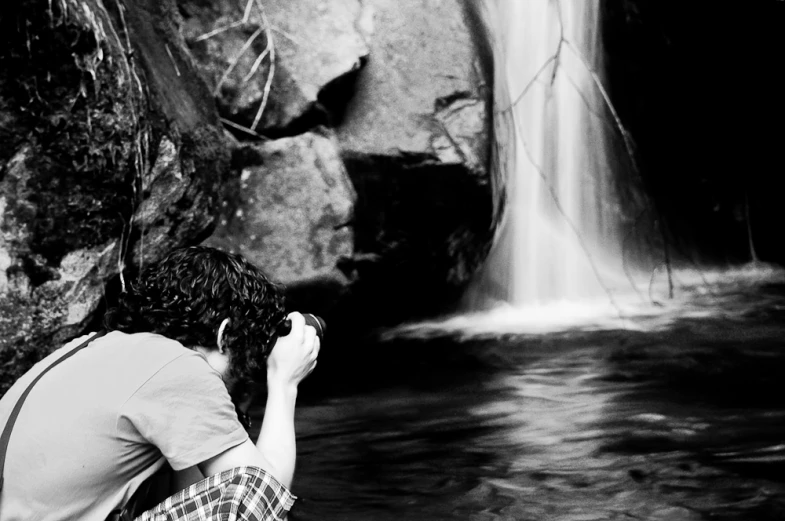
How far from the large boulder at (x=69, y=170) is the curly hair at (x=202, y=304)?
1.82 m

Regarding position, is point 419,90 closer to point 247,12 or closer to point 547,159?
point 247,12

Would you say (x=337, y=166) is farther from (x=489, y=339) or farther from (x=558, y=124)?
(x=558, y=124)

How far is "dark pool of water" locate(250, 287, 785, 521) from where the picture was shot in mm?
3381

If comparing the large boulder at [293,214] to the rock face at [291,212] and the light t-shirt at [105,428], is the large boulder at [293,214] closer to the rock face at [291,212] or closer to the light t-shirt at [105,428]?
the rock face at [291,212]

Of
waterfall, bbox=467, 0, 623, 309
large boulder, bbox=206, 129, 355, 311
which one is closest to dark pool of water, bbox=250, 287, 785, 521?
large boulder, bbox=206, 129, 355, 311

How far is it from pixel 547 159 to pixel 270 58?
294 cm

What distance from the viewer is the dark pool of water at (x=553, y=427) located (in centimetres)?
338

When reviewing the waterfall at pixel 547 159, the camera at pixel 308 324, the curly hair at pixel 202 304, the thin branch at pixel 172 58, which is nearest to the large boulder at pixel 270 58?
the thin branch at pixel 172 58

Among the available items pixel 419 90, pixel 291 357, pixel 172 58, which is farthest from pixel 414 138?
pixel 291 357

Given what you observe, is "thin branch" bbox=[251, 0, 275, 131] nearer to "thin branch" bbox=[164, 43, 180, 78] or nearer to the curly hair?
"thin branch" bbox=[164, 43, 180, 78]

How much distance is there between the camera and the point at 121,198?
400cm

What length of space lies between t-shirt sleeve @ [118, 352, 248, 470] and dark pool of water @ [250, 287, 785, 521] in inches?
62.5

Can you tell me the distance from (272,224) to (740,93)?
461cm

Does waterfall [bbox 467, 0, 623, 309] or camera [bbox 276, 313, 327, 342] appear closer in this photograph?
camera [bbox 276, 313, 327, 342]
